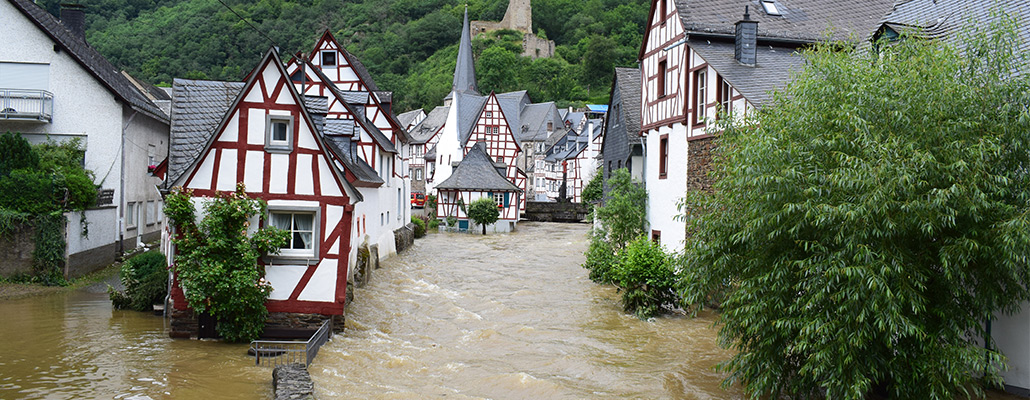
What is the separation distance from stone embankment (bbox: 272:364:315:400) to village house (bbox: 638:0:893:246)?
32.9 feet

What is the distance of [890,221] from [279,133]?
9935mm

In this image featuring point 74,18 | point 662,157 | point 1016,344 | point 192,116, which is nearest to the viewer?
point 1016,344

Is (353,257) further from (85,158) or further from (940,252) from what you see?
(940,252)

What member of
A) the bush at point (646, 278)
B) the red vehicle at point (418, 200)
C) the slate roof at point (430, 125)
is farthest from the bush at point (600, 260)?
the slate roof at point (430, 125)

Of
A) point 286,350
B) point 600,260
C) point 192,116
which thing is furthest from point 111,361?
point 600,260

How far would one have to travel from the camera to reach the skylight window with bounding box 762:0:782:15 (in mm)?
20609

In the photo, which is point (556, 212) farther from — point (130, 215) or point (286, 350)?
point (286, 350)

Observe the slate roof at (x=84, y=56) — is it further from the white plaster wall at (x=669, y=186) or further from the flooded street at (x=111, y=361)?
the white plaster wall at (x=669, y=186)

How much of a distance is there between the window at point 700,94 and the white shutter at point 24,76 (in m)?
18.0

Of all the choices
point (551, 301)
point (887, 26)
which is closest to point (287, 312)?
point (551, 301)

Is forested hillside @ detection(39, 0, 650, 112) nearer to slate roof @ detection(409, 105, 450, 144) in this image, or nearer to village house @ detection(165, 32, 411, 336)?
slate roof @ detection(409, 105, 450, 144)

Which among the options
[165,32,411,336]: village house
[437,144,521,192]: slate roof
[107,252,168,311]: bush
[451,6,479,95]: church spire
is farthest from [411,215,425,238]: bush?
[451,6,479,95]: church spire

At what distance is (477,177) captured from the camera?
47.3 metres

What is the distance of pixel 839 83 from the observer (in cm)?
962
